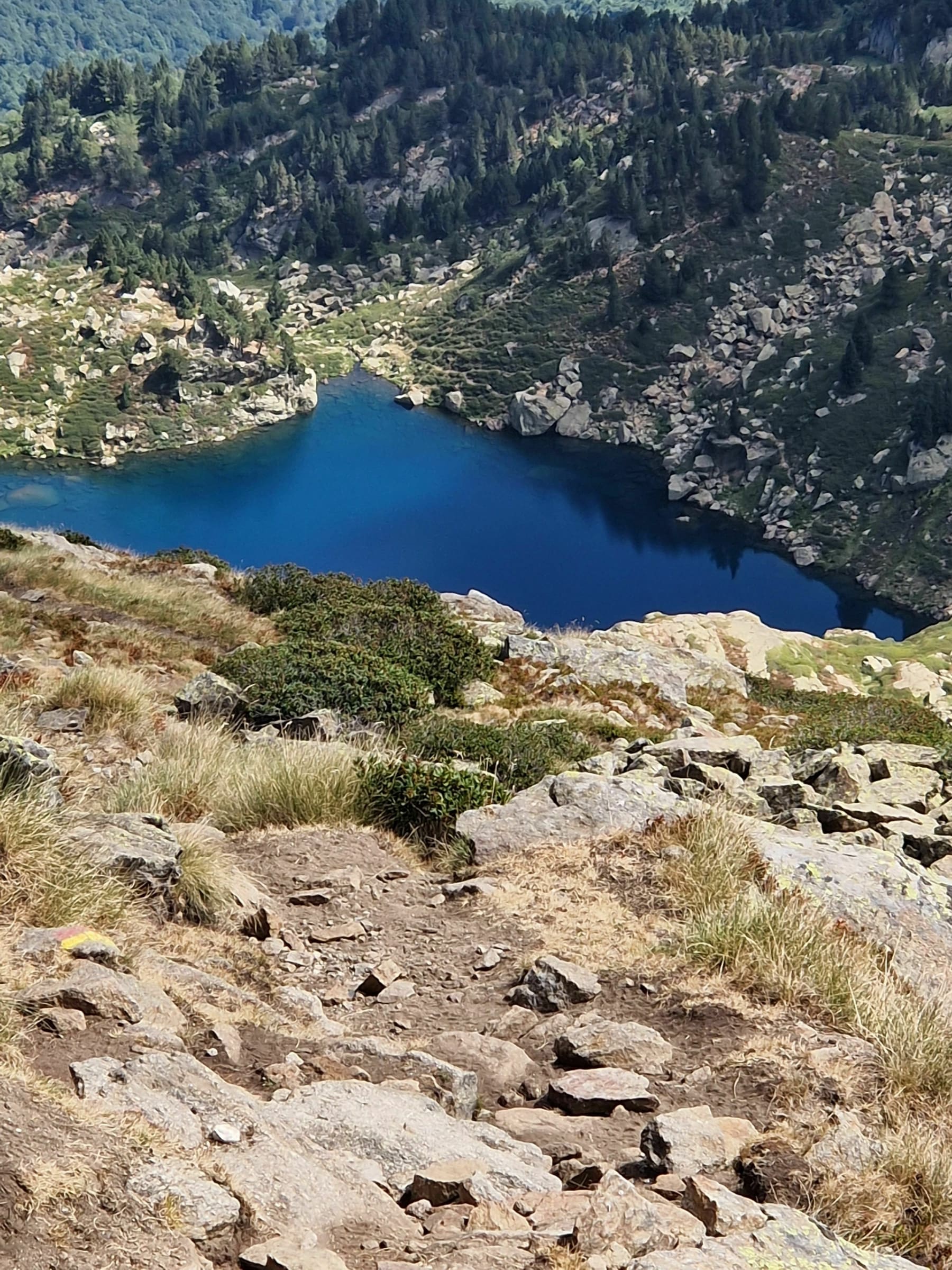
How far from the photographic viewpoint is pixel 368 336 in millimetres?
155125

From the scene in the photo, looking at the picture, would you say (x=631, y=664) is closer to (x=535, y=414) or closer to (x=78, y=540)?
(x=78, y=540)

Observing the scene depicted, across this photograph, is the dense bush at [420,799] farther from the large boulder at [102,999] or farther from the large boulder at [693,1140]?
the large boulder at [693,1140]

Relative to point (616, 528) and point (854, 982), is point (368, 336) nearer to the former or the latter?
point (616, 528)

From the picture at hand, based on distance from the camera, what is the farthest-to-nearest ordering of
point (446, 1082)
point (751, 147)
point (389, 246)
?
point (389, 246) < point (751, 147) < point (446, 1082)

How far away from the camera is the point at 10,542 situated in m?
32.2

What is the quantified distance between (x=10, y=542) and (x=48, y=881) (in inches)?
1056

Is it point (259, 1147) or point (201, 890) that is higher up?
point (259, 1147)

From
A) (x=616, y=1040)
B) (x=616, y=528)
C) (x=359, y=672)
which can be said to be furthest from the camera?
(x=616, y=528)

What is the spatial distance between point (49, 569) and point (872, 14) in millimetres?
202041

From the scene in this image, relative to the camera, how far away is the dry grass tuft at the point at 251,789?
11.4 m

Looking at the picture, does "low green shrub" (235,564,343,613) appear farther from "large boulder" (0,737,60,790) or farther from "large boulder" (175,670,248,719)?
"large boulder" (0,737,60,790)

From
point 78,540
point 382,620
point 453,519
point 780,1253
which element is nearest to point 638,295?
point 453,519

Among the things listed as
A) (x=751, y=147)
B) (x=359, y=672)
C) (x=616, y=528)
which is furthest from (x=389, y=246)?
(x=359, y=672)

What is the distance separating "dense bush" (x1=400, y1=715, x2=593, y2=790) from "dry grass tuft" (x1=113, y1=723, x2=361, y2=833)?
189 cm
